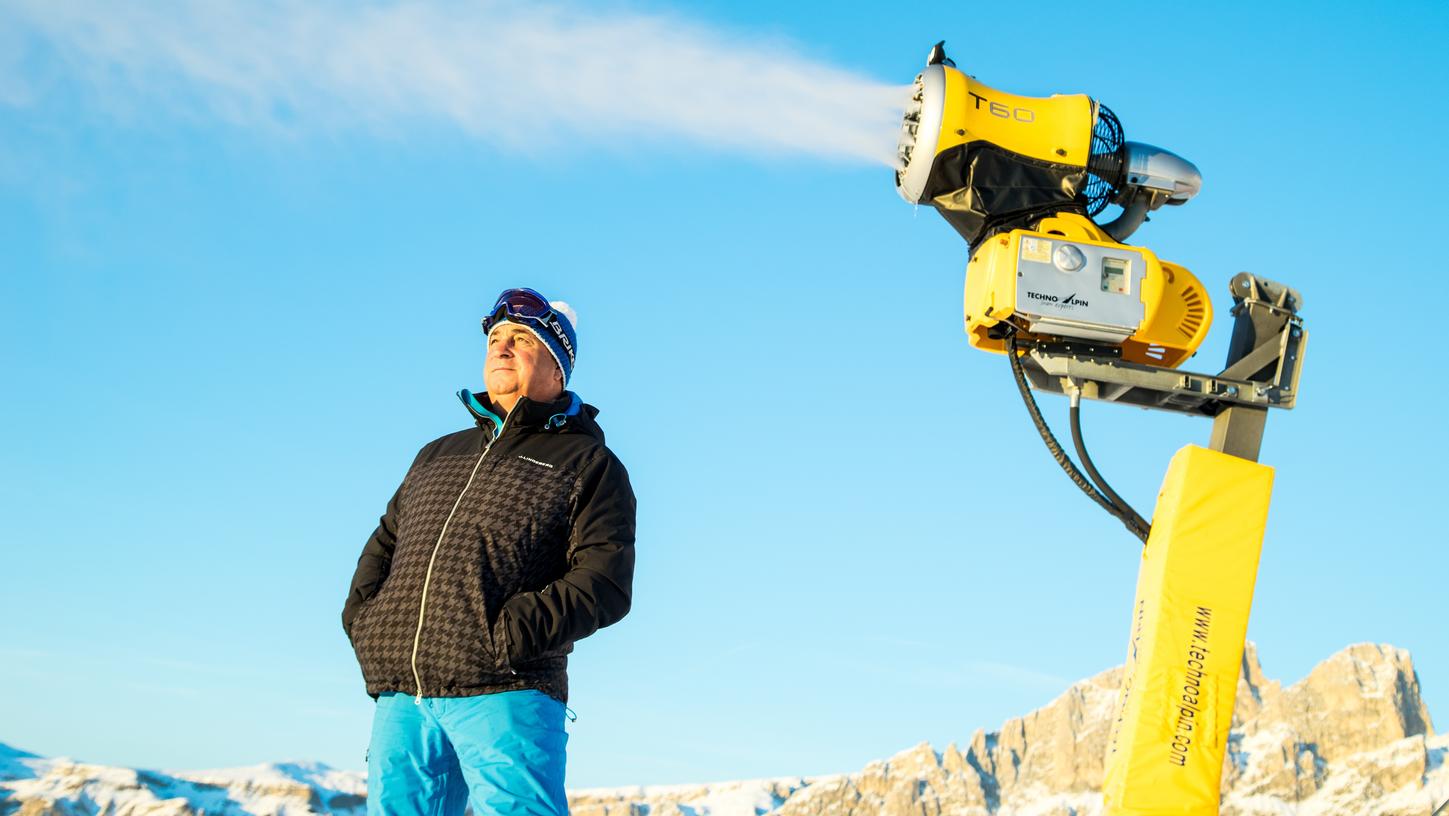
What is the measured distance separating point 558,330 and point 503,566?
3.71 feet

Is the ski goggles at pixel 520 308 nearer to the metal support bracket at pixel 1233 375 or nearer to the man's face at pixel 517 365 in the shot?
the man's face at pixel 517 365

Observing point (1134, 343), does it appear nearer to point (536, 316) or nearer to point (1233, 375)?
point (1233, 375)

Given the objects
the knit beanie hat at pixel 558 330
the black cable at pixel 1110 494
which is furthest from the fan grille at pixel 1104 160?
the knit beanie hat at pixel 558 330

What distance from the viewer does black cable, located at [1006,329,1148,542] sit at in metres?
5.30

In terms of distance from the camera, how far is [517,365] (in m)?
5.43

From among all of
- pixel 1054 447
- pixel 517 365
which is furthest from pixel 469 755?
pixel 1054 447

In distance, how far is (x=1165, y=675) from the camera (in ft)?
16.2

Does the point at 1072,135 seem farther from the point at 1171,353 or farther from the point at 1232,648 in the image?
the point at 1232,648

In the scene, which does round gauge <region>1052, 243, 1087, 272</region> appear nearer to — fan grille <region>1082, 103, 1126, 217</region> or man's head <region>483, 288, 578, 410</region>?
fan grille <region>1082, 103, 1126, 217</region>

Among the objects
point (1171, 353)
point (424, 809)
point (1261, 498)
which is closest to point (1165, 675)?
point (1261, 498)

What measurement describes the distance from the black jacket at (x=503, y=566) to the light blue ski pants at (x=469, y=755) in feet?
0.23

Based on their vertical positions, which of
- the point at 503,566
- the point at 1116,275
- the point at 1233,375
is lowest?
→ the point at 503,566

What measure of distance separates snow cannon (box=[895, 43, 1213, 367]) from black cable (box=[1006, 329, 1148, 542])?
91 millimetres

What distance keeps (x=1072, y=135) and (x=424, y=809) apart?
12.2 ft
